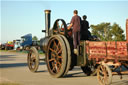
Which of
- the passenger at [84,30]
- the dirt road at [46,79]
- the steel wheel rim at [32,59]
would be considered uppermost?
the passenger at [84,30]

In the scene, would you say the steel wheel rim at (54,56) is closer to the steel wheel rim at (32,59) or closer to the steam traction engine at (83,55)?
the steam traction engine at (83,55)

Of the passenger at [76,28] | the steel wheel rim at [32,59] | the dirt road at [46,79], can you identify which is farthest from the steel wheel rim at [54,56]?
the steel wheel rim at [32,59]

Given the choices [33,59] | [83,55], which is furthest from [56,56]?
[33,59]

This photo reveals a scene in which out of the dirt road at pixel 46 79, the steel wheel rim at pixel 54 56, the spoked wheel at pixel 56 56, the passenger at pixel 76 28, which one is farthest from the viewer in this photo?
the steel wheel rim at pixel 54 56

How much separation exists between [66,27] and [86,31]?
799 mm

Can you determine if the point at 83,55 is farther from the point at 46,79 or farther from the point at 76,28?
the point at 46,79

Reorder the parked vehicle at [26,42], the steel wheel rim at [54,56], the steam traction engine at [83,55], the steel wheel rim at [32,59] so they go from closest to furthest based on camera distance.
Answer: the steam traction engine at [83,55] → the steel wheel rim at [54,56] → the steel wheel rim at [32,59] → the parked vehicle at [26,42]

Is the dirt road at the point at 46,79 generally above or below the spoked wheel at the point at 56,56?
below

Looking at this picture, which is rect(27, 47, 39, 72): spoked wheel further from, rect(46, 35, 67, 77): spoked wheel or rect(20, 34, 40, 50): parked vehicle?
rect(20, 34, 40, 50): parked vehicle

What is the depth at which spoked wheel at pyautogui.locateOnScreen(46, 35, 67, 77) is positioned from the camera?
26.3 ft

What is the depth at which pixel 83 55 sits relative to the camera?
7.79 meters

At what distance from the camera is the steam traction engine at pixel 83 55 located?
644 centimetres

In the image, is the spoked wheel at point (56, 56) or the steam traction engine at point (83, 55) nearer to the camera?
the steam traction engine at point (83, 55)

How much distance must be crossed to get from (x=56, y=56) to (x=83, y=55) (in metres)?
1.24
